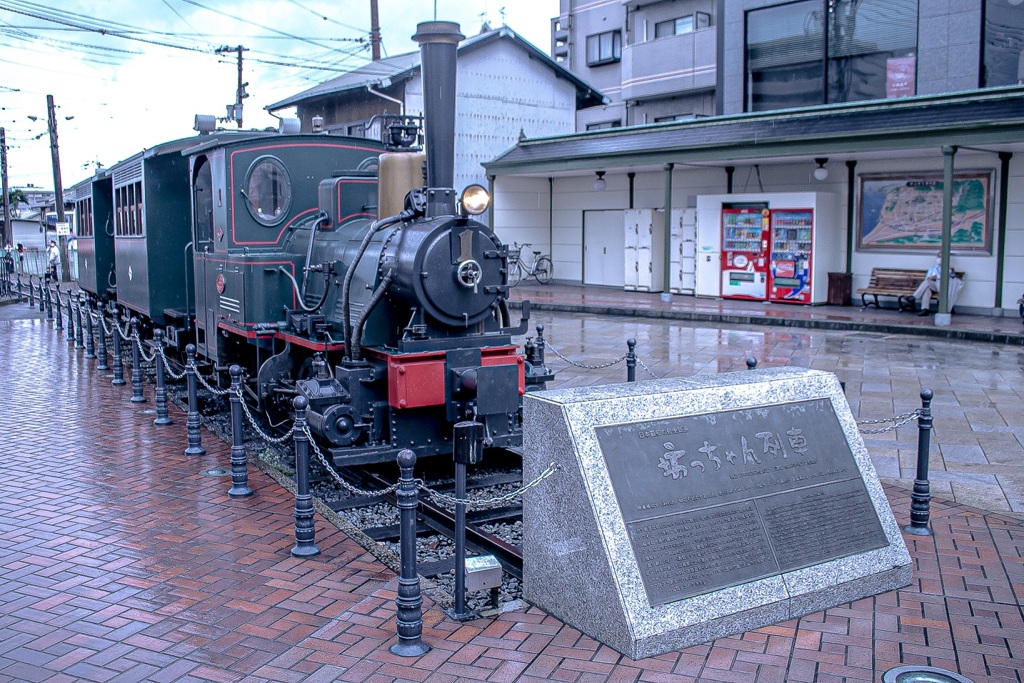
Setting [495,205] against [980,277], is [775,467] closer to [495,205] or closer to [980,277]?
[980,277]

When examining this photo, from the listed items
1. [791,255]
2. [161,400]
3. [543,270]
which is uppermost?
[791,255]

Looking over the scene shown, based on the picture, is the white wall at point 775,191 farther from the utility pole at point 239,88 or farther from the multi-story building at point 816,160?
the utility pole at point 239,88

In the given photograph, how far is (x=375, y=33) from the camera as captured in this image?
3181cm

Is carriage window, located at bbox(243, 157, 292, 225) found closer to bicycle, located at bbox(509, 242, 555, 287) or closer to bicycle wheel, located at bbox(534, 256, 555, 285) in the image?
bicycle, located at bbox(509, 242, 555, 287)

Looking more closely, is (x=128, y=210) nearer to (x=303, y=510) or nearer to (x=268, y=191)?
(x=268, y=191)

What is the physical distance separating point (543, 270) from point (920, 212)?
33.5 ft

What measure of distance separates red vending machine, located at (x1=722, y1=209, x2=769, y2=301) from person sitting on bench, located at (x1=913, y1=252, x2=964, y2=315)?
333cm

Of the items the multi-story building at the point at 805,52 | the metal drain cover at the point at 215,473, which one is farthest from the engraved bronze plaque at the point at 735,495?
the multi-story building at the point at 805,52

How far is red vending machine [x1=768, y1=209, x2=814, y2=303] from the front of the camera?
59.1 feet

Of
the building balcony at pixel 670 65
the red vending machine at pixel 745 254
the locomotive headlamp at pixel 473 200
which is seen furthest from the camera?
the building balcony at pixel 670 65

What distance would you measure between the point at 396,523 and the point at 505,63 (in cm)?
2301

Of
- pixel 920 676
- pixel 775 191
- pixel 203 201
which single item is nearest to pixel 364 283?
pixel 203 201

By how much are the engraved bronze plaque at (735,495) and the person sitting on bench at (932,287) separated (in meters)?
12.5

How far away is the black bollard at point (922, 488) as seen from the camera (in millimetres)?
5641
